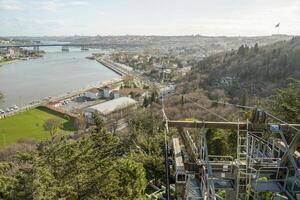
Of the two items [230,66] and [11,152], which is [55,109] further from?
[230,66]

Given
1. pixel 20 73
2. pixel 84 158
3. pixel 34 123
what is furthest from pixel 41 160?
pixel 20 73

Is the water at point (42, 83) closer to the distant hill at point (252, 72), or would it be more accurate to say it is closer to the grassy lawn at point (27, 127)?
the grassy lawn at point (27, 127)

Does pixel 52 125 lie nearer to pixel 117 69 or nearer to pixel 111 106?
pixel 111 106

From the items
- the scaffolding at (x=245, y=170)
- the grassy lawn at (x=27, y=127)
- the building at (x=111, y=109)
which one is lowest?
the grassy lawn at (x=27, y=127)

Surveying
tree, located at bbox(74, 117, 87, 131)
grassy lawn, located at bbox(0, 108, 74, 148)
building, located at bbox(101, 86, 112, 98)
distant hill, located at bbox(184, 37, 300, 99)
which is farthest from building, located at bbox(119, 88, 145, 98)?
tree, located at bbox(74, 117, 87, 131)

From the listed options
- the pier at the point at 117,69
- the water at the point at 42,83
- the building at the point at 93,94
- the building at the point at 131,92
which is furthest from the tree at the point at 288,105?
the pier at the point at 117,69

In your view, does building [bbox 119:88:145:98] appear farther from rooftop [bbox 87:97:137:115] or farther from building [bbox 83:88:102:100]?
rooftop [bbox 87:97:137:115]

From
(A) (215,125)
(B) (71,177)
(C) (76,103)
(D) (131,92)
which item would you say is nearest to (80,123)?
(C) (76,103)
